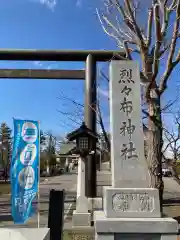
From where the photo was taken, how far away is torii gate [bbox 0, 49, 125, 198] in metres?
11.5

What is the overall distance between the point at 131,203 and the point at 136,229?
17.2 inches

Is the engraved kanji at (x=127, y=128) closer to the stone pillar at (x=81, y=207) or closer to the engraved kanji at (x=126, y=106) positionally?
the engraved kanji at (x=126, y=106)

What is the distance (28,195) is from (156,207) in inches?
109

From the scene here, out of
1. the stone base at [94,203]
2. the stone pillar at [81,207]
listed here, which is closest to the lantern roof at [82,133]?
the stone pillar at [81,207]

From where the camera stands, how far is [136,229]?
4.74m

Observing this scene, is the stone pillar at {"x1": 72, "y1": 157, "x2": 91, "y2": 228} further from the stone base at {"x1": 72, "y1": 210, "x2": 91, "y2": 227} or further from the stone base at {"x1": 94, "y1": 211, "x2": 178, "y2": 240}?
the stone base at {"x1": 94, "y1": 211, "x2": 178, "y2": 240}

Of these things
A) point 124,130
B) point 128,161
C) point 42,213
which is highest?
point 124,130

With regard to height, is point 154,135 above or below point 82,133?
below

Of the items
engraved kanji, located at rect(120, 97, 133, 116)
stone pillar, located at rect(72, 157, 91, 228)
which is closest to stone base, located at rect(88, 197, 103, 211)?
stone pillar, located at rect(72, 157, 91, 228)

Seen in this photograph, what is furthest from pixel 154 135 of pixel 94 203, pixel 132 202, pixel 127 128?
pixel 94 203

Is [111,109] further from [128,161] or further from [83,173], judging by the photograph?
[83,173]

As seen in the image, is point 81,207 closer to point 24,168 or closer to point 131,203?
point 24,168

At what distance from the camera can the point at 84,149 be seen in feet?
35.5

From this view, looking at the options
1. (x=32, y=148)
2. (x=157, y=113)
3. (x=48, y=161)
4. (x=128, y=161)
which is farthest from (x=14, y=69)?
(x=48, y=161)
